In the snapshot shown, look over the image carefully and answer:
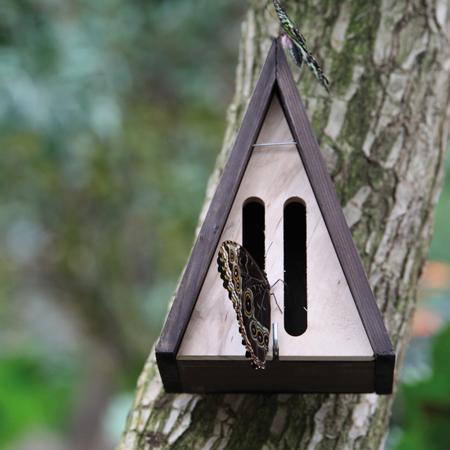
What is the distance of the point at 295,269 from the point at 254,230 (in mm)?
Answer: 131

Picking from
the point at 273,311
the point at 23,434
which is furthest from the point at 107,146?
the point at 23,434

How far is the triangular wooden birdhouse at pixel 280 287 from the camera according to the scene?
4.75 ft

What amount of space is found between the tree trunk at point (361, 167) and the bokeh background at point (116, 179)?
2.41ft

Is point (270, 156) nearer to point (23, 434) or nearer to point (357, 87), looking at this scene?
point (357, 87)

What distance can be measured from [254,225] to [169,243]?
3.80 m

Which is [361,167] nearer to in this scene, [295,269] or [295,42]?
[295,269]

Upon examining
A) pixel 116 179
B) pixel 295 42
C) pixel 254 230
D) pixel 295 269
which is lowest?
pixel 116 179

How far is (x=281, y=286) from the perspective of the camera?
1503 mm

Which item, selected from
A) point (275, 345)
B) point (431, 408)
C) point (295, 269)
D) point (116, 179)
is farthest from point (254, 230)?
point (116, 179)

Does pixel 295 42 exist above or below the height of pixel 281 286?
above

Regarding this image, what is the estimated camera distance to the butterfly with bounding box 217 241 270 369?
4.28 feet

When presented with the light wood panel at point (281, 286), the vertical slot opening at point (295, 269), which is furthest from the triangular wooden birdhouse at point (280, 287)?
the vertical slot opening at point (295, 269)

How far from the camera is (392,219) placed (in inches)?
74.4

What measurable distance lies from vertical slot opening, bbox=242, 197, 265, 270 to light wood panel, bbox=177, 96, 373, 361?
115 mm
